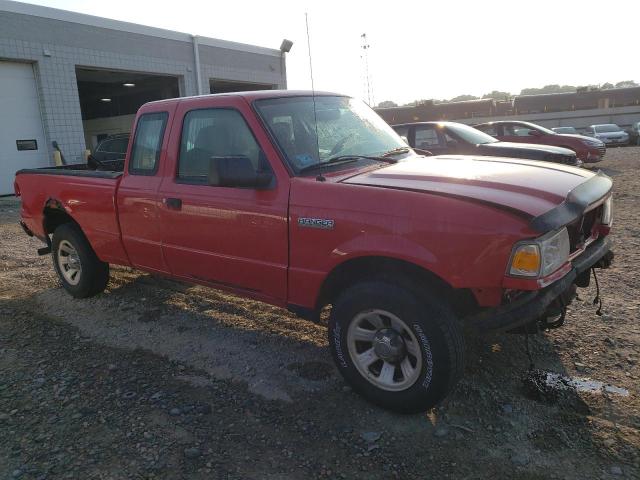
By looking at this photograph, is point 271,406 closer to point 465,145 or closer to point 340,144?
point 340,144

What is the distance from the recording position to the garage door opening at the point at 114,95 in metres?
20.7

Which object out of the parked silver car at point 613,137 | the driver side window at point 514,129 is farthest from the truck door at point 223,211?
the parked silver car at point 613,137

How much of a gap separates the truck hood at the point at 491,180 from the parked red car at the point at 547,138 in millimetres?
11465

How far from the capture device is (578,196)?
2947 mm

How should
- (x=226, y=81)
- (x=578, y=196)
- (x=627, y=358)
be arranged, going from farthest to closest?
(x=226, y=81)
(x=627, y=358)
(x=578, y=196)

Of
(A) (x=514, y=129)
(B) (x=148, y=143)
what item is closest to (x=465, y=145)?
(A) (x=514, y=129)

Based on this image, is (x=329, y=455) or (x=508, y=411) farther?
(x=508, y=411)

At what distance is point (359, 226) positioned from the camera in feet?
9.55

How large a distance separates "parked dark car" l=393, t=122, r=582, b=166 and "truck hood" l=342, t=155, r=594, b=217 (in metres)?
5.80

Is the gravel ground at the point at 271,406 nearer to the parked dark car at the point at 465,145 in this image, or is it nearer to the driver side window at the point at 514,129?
the parked dark car at the point at 465,145

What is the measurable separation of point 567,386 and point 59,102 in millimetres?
15958

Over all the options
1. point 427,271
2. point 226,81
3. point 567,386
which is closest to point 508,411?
point 567,386

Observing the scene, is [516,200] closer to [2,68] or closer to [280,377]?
[280,377]

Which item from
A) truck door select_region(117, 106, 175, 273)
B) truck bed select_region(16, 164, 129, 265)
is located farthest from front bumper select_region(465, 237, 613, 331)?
truck bed select_region(16, 164, 129, 265)
